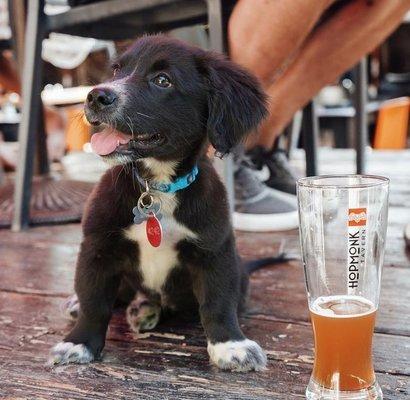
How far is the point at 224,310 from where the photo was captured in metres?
0.92

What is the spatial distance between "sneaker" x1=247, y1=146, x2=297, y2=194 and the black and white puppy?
0.91 meters

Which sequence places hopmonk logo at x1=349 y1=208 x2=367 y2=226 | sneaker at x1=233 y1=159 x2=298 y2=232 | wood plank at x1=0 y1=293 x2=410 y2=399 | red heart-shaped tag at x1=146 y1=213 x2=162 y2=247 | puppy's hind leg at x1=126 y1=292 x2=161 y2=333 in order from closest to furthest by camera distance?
hopmonk logo at x1=349 y1=208 x2=367 y2=226 → wood plank at x1=0 y1=293 x2=410 y2=399 → red heart-shaped tag at x1=146 y1=213 x2=162 y2=247 → puppy's hind leg at x1=126 y1=292 x2=161 y2=333 → sneaker at x1=233 y1=159 x2=298 y2=232

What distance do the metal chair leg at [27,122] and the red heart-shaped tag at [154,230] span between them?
3.24 feet

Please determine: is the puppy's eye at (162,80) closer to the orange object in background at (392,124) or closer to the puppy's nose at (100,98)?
the puppy's nose at (100,98)

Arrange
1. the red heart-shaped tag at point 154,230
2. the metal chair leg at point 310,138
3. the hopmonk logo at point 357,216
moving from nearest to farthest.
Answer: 1. the hopmonk logo at point 357,216
2. the red heart-shaped tag at point 154,230
3. the metal chair leg at point 310,138

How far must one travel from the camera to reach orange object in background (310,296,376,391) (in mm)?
708

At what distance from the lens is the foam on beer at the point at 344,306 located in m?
0.71

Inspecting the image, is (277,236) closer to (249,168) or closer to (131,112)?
(249,168)

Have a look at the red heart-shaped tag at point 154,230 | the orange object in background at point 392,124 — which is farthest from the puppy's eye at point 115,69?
the orange object in background at point 392,124

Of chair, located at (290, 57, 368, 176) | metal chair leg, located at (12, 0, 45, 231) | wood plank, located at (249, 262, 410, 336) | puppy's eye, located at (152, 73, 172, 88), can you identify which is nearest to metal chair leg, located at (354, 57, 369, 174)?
chair, located at (290, 57, 368, 176)

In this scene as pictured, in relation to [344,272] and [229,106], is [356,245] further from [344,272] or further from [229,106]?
[229,106]

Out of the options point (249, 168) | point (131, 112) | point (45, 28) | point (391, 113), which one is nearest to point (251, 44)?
point (249, 168)

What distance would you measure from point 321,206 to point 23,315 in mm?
619

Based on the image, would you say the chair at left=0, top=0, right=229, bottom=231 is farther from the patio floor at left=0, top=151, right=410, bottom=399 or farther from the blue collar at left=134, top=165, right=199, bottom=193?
the blue collar at left=134, top=165, right=199, bottom=193
